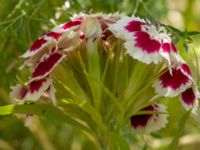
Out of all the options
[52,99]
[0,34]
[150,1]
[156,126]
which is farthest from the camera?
[150,1]

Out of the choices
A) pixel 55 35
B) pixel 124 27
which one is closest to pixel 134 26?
pixel 124 27

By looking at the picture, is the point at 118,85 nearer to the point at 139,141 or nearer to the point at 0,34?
the point at 0,34

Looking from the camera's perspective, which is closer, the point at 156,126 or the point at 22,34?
the point at 156,126

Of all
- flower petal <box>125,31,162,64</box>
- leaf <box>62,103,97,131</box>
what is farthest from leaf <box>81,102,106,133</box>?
flower petal <box>125,31,162,64</box>

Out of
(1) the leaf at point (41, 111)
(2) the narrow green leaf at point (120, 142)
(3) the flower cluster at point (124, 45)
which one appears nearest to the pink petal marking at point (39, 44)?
(3) the flower cluster at point (124, 45)

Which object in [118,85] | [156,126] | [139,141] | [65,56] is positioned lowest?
[139,141]

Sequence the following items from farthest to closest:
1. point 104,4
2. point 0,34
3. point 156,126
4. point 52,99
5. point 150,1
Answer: point 104,4 → point 150,1 → point 0,34 → point 156,126 → point 52,99

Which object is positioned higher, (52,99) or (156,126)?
(52,99)

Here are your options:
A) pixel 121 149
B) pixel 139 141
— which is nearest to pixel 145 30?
pixel 121 149
